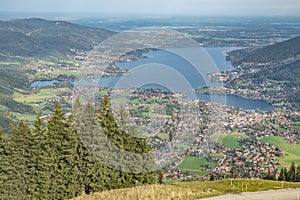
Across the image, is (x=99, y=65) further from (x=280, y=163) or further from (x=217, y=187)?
(x=280, y=163)

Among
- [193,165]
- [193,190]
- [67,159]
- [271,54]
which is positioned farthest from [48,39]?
[193,190]

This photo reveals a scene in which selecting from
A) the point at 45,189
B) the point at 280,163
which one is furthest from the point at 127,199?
the point at 280,163

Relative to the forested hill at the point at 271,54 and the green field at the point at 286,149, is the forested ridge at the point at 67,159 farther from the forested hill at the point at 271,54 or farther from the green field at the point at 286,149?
the forested hill at the point at 271,54

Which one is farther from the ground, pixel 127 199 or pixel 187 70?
pixel 187 70

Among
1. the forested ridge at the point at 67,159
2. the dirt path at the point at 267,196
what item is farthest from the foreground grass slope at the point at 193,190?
the forested ridge at the point at 67,159

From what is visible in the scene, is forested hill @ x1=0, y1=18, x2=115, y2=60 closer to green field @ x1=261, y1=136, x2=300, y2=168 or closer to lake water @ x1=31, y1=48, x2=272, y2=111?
green field @ x1=261, y1=136, x2=300, y2=168

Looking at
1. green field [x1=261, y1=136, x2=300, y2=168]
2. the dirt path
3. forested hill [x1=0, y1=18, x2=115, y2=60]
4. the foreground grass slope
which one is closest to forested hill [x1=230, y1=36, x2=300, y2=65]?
forested hill [x1=0, y1=18, x2=115, y2=60]
